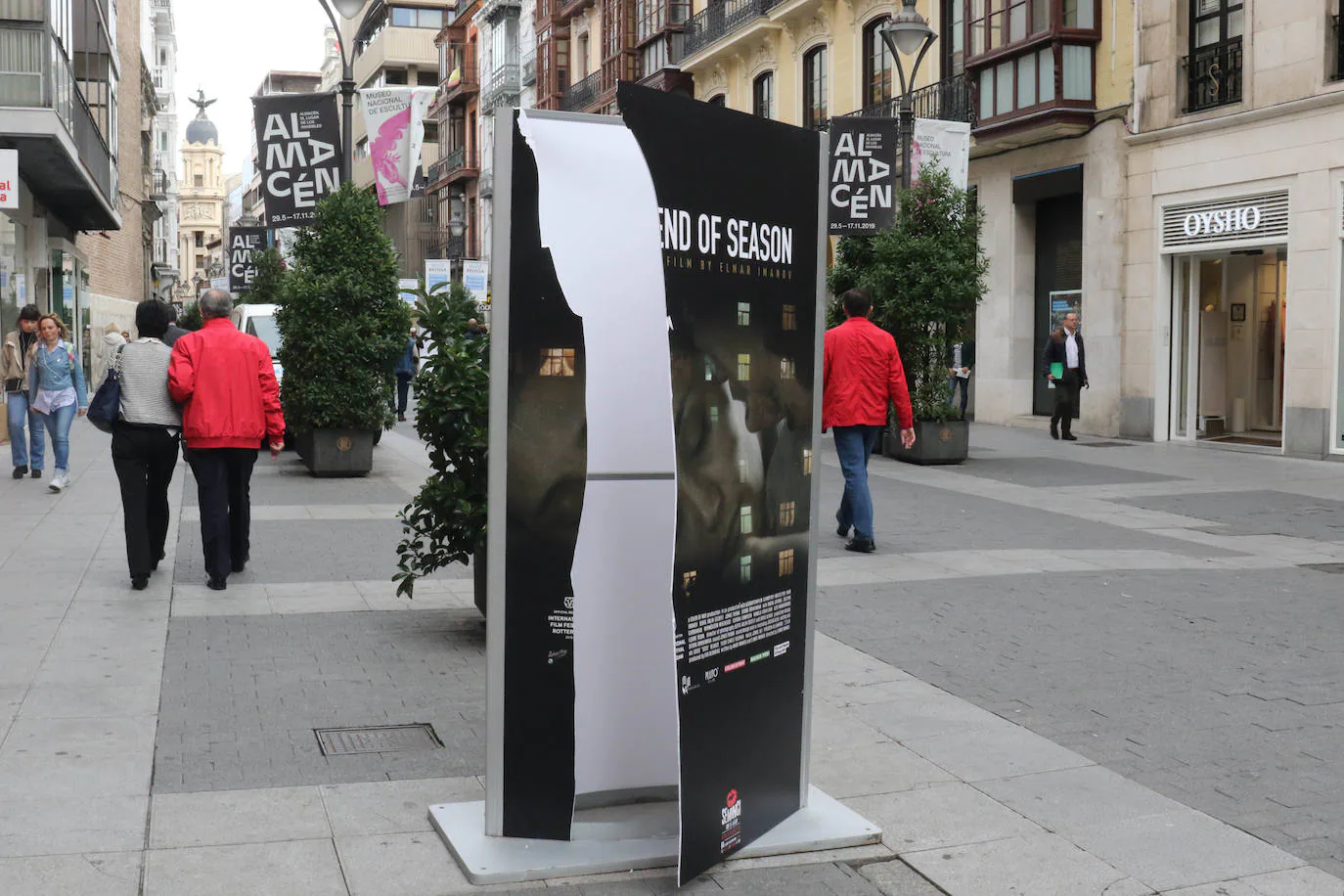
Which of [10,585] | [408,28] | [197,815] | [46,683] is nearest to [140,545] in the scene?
[10,585]

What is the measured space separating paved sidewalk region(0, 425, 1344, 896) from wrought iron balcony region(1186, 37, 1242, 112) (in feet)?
33.2

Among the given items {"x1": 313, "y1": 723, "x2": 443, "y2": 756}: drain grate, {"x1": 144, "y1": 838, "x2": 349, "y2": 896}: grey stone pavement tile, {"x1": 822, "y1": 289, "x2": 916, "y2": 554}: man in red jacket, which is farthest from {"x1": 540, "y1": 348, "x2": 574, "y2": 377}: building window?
{"x1": 822, "y1": 289, "x2": 916, "y2": 554}: man in red jacket

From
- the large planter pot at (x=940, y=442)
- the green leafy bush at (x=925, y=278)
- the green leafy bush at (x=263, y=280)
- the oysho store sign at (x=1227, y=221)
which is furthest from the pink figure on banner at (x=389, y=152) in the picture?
the green leafy bush at (x=263, y=280)

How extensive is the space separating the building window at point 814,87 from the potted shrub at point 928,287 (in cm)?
1340

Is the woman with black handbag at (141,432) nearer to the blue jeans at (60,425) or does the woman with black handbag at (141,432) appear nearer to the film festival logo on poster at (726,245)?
the film festival logo on poster at (726,245)

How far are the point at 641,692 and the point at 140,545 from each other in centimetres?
512

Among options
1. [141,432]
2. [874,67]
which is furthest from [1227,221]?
[141,432]

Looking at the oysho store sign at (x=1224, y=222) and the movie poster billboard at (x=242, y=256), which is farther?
the movie poster billboard at (x=242, y=256)

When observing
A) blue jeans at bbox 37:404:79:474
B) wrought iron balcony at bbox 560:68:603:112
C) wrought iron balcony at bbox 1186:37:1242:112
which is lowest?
blue jeans at bbox 37:404:79:474

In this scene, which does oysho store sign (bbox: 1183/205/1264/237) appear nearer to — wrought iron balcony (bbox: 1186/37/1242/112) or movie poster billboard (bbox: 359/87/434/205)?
wrought iron balcony (bbox: 1186/37/1242/112)

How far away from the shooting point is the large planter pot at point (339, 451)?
1549 cm

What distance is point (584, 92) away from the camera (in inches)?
1855

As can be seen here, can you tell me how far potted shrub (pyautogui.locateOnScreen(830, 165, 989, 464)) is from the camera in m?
17.1

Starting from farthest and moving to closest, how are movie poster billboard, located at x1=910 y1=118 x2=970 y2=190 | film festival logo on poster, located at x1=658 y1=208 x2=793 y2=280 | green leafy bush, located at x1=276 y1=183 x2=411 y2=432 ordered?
movie poster billboard, located at x1=910 y1=118 x2=970 y2=190 → green leafy bush, located at x1=276 y1=183 x2=411 y2=432 → film festival logo on poster, located at x1=658 y1=208 x2=793 y2=280
